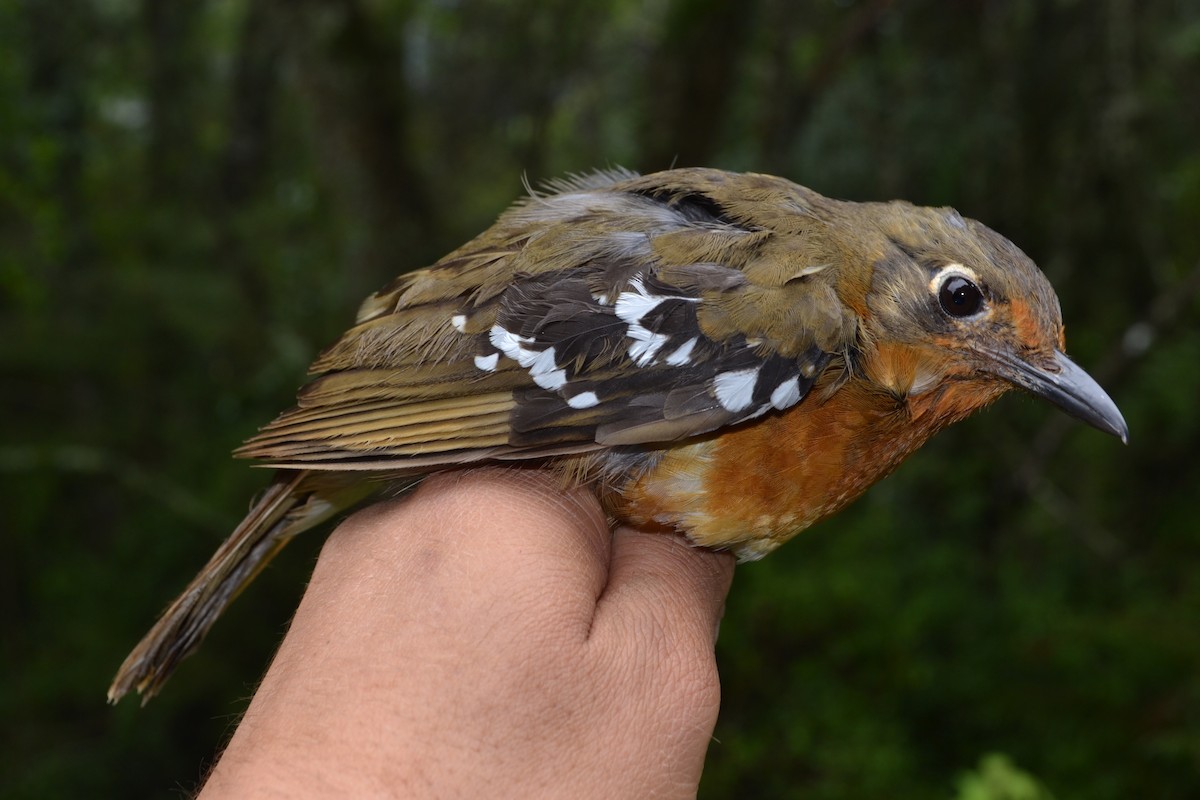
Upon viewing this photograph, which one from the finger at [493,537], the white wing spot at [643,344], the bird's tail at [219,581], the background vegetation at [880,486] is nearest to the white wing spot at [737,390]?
the white wing spot at [643,344]

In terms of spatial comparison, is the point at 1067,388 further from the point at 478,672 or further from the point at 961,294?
the point at 478,672

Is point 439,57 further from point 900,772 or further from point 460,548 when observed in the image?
point 460,548

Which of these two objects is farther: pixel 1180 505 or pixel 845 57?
pixel 1180 505

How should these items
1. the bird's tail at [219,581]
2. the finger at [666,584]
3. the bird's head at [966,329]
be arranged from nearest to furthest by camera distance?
the finger at [666,584] → the bird's head at [966,329] → the bird's tail at [219,581]

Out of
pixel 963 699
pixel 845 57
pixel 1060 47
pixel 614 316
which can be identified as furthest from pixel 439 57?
pixel 614 316

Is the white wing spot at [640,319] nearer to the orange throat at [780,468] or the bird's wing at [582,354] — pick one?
the bird's wing at [582,354]

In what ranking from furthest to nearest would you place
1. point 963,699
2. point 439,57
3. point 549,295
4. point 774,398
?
point 439,57 < point 963,699 < point 549,295 < point 774,398
